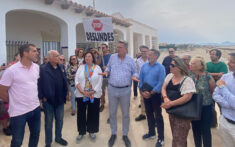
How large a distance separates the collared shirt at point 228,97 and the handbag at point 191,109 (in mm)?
247

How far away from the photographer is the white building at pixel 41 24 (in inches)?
195

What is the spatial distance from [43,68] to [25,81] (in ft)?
1.69

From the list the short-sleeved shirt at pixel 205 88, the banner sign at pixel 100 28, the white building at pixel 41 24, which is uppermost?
the white building at pixel 41 24

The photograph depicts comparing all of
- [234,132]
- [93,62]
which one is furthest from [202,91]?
[93,62]

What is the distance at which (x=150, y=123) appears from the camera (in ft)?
10.8

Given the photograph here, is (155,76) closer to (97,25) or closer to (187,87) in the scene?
(187,87)

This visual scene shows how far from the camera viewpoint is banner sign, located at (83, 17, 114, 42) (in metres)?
4.36

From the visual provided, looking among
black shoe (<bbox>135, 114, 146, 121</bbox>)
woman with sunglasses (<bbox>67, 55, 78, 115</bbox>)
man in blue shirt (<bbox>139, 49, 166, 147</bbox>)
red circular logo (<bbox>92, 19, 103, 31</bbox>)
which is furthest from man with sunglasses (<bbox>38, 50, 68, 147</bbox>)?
black shoe (<bbox>135, 114, 146, 121</bbox>)

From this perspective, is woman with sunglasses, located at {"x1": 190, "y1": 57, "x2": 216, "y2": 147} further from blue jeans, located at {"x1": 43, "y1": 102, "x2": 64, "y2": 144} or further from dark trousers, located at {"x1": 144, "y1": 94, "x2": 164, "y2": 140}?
blue jeans, located at {"x1": 43, "y1": 102, "x2": 64, "y2": 144}

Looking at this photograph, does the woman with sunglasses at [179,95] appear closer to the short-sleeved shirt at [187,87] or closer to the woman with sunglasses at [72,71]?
the short-sleeved shirt at [187,87]

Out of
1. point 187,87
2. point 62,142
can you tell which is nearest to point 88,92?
point 62,142

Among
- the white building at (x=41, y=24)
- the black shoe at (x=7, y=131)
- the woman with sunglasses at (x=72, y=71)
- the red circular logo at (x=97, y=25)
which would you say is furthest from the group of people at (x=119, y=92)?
the white building at (x=41, y=24)

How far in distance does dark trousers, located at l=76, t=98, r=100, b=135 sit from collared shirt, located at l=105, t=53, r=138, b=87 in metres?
0.59

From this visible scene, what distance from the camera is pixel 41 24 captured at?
8.18m
